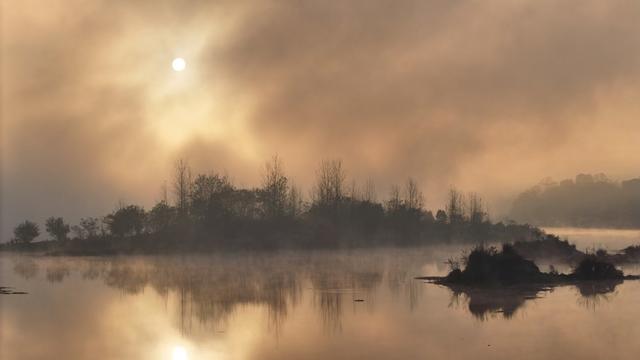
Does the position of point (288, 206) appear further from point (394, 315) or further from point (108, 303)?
point (394, 315)

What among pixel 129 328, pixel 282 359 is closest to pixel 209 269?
pixel 129 328

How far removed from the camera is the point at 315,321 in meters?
20.9

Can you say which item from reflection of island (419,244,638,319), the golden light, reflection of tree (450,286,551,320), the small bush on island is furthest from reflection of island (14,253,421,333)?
the golden light

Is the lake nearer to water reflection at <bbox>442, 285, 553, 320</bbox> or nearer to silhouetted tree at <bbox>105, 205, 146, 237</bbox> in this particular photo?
water reflection at <bbox>442, 285, 553, 320</bbox>

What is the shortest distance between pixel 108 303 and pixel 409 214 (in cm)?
6846

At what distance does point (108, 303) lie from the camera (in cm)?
2745

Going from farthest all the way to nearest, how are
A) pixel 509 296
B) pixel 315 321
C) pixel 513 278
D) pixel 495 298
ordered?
pixel 513 278, pixel 509 296, pixel 495 298, pixel 315 321

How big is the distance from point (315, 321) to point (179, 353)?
18.2ft

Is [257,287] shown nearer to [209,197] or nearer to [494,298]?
[494,298]

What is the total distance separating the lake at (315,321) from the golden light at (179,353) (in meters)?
0.03

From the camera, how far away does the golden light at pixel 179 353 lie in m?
15.7

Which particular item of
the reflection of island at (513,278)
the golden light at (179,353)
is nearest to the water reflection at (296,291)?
the reflection of island at (513,278)

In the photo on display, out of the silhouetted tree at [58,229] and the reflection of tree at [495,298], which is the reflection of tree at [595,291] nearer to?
the reflection of tree at [495,298]

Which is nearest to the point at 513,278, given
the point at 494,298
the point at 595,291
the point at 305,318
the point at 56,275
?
the point at 595,291
